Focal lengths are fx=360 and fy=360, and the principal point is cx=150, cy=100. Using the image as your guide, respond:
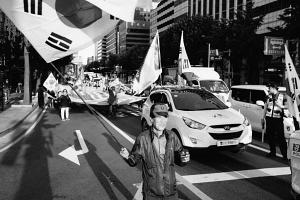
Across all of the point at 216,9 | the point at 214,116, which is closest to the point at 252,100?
the point at 214,116

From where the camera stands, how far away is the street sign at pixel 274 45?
27.5 metres

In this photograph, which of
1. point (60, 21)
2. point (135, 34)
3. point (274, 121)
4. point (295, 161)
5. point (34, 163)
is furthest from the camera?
point (135, 34)

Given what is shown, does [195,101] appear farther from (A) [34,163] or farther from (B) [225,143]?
(A) [34,163]

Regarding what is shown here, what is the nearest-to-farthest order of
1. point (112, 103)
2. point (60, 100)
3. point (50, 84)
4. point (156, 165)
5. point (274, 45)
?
point (156, 165) < point (60, 100) < point (112, 103) < point (50, 84) < point (274, 45)

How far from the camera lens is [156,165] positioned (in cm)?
362

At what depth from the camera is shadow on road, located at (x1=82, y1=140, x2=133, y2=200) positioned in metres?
6.03

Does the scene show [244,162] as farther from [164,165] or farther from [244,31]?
[244,31]

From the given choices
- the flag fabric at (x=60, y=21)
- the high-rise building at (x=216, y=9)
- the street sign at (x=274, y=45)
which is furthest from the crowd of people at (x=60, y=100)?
the high-rise building at (x=216, y=9)

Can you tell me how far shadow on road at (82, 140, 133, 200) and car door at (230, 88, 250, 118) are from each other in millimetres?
5911

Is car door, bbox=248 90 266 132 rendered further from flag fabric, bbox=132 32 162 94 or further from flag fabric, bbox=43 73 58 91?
flag fabric, bbox=43 73 58 91

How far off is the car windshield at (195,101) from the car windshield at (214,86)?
8162mm

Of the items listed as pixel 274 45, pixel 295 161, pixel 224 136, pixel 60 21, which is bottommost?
pixel 224 136

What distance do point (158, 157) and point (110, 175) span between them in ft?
12.4

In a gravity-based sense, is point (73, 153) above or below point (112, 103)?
below
